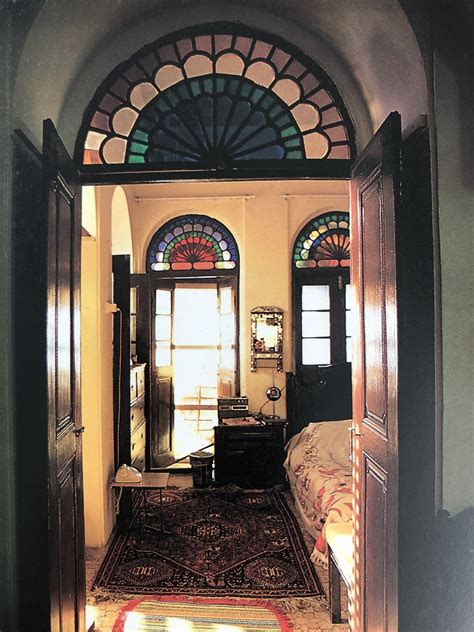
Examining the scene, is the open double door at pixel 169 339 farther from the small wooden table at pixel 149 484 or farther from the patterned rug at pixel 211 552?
the small wooden table at pixel 149 484

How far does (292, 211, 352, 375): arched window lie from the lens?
272 inches

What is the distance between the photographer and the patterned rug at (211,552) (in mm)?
3861

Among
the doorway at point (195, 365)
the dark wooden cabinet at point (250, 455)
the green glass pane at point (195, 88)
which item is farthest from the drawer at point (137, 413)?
the green glass pane at point (195, 88)

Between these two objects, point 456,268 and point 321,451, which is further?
point 321,451

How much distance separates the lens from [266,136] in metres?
2.97

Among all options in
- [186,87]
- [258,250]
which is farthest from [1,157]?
[258,250]

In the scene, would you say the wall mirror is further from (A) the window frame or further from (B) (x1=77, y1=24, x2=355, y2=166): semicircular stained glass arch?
(B) (x1=77, y1=24, x2=355, y2=166): semicircular stained glass arch

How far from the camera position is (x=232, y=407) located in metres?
6.50

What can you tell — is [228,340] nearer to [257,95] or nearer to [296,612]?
[296,612]

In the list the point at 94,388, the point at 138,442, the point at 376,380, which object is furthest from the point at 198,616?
the point at 138,442

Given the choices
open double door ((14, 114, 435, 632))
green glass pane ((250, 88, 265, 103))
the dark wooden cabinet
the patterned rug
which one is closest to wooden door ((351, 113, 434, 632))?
open double door ((14, 114, 435, 632))

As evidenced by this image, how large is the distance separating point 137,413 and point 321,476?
7.08ft

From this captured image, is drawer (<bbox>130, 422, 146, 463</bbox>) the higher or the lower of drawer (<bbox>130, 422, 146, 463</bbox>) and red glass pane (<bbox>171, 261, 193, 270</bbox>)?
the lower

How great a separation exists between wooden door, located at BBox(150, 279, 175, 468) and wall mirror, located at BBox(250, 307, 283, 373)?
3.60ft
